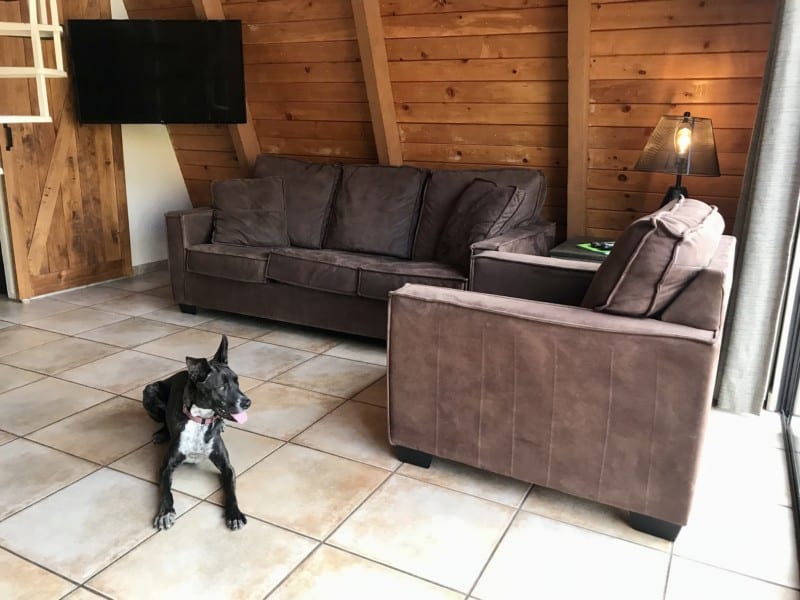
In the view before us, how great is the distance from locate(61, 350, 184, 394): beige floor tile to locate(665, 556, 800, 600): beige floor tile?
7.68 ft

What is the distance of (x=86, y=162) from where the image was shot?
4.46 meters

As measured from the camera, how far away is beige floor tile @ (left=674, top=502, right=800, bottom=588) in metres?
1.84

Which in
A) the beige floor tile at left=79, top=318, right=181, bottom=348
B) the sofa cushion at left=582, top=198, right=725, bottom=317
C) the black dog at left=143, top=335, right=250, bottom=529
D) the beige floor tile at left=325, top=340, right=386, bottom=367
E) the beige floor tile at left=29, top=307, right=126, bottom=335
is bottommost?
the beige floor tile at left=325, top=340, right=386, bottom=367

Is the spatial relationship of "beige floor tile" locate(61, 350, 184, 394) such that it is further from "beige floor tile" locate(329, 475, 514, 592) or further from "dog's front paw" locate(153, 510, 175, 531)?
"beige floor tile" locate(329, 475, 514, 592)

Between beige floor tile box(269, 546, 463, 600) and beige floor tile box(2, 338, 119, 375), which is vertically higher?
beige floor tile box(2, 338, 119, 375)

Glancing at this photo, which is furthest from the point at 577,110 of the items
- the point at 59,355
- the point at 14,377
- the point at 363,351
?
the point at 14,377

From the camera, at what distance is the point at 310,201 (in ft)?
13.5

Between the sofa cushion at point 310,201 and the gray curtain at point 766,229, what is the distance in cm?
235

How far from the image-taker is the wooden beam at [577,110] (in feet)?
10.1

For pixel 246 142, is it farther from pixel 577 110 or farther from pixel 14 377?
pixel 577 110

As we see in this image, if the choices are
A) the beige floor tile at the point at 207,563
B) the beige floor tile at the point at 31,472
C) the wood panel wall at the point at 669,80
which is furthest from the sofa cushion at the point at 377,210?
the beige floor tile at the point at 207,563

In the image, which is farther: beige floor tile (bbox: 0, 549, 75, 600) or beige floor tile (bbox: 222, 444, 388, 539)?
beige floor tile (bbox: 222, 444, 388, 539)

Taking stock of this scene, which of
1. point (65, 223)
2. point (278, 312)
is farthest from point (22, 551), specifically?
point (65, 223)

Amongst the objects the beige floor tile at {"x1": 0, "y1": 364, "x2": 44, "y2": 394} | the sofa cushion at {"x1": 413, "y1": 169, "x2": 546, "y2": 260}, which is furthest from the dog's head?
the sofa cushion at {"x1": 413, "y1": 169, "x2": 546, "y2": 260}
